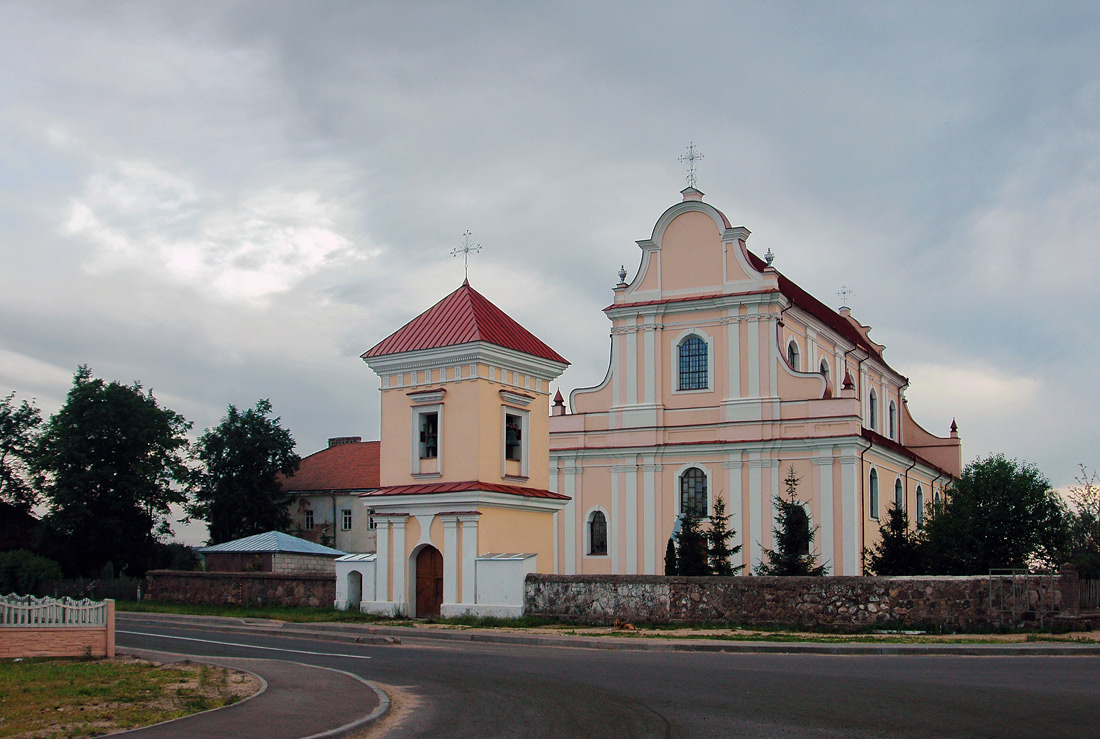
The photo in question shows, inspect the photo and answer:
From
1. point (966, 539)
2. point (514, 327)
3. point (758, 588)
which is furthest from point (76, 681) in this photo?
point (966, 539)

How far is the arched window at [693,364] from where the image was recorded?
41.9 metres

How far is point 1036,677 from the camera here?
15.2 metres

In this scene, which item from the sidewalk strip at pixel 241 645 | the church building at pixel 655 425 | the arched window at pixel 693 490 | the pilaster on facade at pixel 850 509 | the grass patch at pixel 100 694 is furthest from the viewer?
the arched window at pixel 693 490

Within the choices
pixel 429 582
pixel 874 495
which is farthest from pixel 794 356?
pixel 429 582

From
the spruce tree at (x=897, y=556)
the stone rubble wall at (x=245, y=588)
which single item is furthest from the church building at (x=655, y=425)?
the spruce tree at (x=897, y=556)

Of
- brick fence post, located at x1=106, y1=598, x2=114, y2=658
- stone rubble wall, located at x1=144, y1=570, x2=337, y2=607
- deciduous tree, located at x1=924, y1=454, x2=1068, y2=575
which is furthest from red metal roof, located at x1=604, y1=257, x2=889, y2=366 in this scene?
brick fence post, located at x1=106, y1=598, x2=114, y2=658

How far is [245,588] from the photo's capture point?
33.5 meters

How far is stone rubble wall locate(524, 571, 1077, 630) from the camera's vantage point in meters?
23.1

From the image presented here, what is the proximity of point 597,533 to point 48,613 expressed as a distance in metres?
27.2

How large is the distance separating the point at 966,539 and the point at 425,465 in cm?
1661

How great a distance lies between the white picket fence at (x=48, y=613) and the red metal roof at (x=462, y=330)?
1393 centimetres

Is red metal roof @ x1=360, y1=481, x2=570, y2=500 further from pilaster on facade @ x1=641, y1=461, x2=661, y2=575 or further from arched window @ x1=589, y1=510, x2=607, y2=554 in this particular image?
arched window @ x1=589, y1=510, x2=607, y2=554

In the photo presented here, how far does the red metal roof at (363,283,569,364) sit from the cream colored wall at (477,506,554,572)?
4468 millimetres

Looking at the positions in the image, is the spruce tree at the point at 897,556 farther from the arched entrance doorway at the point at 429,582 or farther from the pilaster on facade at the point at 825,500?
the arched entrance doorway at the point at 429,582
